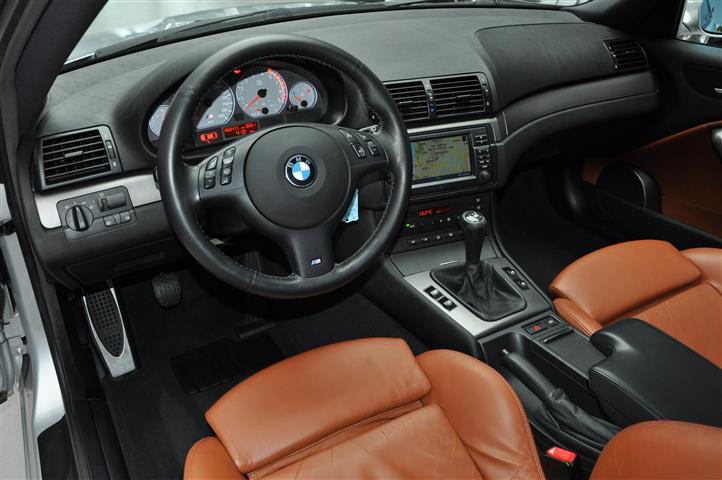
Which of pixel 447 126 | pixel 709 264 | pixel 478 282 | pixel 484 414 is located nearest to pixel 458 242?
pixel 478 282

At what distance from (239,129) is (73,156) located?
405 millimetres

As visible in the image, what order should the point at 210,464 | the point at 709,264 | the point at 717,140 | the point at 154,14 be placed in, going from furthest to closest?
the point at 717,140 → the point at 154,14 → the point at 709,264 → the point at 210,464

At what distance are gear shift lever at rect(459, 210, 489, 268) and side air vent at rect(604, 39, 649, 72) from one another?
1.04 meters

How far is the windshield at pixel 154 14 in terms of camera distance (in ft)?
5.74

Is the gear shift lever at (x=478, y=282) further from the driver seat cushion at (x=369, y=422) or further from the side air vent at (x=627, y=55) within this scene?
the side air vent at (x=627, y=55)

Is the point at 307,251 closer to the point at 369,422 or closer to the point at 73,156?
the point at 369,422

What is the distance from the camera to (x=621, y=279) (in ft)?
5.70

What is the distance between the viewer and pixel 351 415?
1.27 meters

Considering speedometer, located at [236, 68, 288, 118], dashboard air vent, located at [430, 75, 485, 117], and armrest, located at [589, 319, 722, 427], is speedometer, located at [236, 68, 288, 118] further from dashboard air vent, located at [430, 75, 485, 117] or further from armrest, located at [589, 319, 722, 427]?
armrest, located at [589, 319, 722, 427]

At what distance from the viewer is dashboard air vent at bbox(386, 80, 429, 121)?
1893mm

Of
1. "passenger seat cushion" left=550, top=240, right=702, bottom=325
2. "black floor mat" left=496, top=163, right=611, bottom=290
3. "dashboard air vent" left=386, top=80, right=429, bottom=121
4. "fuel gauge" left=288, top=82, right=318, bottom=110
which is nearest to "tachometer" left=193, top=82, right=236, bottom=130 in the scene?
"fuel gauge" left=288, top=82, right=318, bottom=110

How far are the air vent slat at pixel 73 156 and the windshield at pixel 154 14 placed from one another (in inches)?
13.7

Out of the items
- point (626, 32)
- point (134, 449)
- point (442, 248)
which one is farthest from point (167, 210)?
point (626, 32)

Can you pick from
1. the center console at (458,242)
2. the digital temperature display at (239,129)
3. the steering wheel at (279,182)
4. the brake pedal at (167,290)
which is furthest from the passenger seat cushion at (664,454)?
the brake pedal at (167,290)
